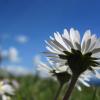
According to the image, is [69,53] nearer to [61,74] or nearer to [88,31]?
[88,31]

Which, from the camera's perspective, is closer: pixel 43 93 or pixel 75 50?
pixel 75 50

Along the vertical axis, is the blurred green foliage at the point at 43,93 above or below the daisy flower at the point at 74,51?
above

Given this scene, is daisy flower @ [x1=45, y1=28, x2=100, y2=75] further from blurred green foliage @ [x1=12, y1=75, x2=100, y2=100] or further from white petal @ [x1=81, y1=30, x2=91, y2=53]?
blurred green foliage @ [x1=12, y1=75, x2=100, y2=100]

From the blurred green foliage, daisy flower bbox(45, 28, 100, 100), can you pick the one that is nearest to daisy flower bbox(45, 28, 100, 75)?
daisy flower bbox(45, 28, 100, 100)

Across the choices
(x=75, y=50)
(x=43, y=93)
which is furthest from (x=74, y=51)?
(x=43, y=93)

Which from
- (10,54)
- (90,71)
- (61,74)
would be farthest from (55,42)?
(10,54)

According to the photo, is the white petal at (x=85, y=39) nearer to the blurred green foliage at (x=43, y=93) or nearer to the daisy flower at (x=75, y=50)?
the daisy flower at (x=75, y=50)

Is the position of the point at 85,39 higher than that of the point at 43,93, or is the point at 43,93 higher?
the point at 43,93

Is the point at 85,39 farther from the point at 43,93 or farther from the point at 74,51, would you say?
the point at 43,93

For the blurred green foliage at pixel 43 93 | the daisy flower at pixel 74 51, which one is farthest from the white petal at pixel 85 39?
the blurred green foliage at pixel 43 93

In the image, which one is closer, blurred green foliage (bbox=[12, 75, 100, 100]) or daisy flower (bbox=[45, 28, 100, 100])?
daisy flower (bbox=[45, 28, 100, 100])

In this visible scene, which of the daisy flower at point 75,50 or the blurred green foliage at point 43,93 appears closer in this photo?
the daisy flower at point 75,50

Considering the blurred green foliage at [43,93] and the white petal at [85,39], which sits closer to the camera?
the white petal at [85,39]
